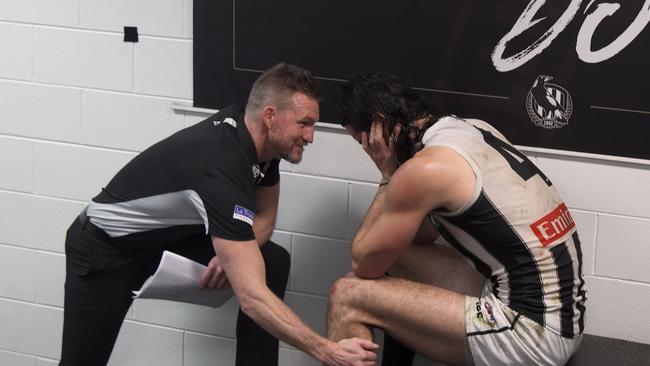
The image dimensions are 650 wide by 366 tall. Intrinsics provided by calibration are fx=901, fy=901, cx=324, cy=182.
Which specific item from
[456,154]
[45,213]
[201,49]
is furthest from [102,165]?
[456,154]

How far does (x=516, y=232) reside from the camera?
205 cm

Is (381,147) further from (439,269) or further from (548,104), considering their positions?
(548,104)

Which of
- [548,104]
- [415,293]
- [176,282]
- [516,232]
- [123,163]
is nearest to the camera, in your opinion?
[516,232]

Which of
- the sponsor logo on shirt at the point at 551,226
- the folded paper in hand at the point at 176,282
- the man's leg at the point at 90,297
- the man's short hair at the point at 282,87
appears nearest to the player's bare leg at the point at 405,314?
the sponsor logo on shirt at the point at 551,226

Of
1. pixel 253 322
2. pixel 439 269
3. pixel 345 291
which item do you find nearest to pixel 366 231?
pixel 345 291

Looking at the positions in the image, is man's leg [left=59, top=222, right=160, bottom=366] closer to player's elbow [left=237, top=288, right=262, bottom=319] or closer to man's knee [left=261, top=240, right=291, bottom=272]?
man's knee [left=261, top=240, right=291, bottom=272]

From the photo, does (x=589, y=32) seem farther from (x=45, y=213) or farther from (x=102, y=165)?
(x=45, y=213)

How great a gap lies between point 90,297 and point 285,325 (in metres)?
0.60

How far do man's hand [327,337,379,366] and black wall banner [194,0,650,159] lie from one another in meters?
0.73

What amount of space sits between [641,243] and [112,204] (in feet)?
4.66

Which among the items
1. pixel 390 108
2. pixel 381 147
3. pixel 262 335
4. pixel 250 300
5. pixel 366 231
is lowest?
pixel 262 335

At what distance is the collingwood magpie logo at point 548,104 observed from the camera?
239cm

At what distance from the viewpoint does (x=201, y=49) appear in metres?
2.68

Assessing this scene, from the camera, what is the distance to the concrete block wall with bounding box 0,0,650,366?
2.47 metres
